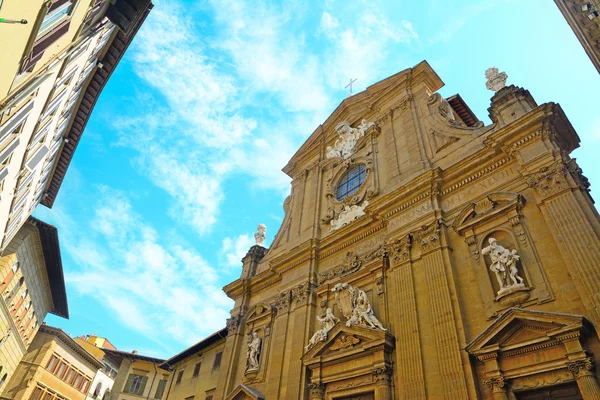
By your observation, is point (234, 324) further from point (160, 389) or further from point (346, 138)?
point (160, 389)

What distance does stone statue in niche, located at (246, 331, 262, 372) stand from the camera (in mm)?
14074

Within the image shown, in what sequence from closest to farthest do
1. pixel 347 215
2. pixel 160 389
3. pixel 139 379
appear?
→ 1. pixel 347 215
2. pixel 160 389
3. pixel 139 379

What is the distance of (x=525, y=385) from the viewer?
24.8 feet

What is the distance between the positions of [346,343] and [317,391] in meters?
1.66

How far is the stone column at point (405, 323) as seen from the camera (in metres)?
9.08

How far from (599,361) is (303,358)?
7.74 m

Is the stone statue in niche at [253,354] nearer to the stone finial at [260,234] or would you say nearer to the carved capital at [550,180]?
the stone finial at [260,234]

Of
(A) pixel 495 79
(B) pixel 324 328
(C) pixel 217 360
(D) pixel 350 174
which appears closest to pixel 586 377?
(B) pixel 324 328

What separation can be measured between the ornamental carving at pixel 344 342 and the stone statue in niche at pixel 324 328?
1.31 feet

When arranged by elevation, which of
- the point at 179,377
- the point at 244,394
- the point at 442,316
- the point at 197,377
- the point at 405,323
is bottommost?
the point at 244,394

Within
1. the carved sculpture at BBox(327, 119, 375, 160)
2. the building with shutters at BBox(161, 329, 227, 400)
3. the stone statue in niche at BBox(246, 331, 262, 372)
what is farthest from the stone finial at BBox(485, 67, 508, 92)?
the building with shutters at BBox(161, 329, 227, 400)

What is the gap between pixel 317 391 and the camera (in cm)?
1130

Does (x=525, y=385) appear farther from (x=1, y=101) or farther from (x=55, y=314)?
(x=55, y=314)

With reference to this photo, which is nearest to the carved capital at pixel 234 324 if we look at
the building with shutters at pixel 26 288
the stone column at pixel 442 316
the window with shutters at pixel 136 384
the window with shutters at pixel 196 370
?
the window with shutters at pixel 196 370
